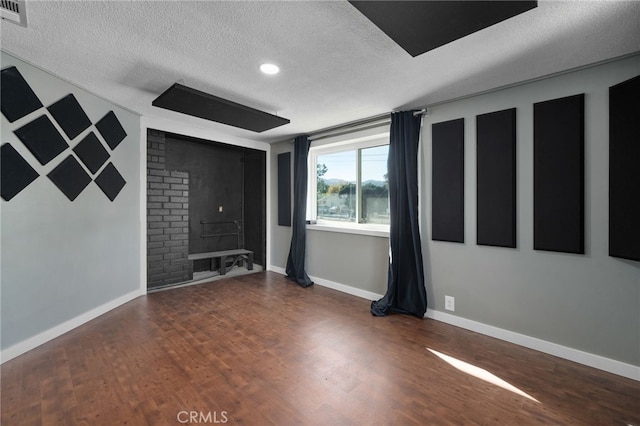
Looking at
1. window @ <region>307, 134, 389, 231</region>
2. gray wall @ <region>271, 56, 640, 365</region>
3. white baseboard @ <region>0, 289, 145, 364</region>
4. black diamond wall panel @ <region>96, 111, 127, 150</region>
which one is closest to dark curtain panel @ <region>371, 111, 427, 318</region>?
gray wall @ <region>271, 56, 640, 365</region>

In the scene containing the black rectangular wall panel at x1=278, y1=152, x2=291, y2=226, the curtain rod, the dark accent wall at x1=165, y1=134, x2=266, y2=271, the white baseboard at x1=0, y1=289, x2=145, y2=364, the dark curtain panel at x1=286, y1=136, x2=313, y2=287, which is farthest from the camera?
the dark accent wall at x1=165, y1=134, x2=266, y2=271

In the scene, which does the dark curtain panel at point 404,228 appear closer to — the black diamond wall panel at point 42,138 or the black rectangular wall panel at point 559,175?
the black rectangular wall panel at point 559,175

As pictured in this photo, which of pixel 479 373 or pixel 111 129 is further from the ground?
pixel 111 129

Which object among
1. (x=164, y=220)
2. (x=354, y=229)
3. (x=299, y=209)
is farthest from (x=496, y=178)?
(x=164, y=220)

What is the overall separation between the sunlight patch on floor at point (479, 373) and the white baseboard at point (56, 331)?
135 inches

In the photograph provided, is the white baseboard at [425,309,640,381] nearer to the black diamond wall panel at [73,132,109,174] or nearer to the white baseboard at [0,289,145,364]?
the white baseboard at [0,289,145,364]

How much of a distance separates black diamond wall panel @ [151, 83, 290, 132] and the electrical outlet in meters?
2.79

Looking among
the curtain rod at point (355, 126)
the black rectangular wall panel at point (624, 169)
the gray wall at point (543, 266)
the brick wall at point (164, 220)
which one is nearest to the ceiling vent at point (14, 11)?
the brick wall at point (164, 220)

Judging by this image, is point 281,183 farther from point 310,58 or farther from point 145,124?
point 310,58

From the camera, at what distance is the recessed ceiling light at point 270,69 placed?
91.3 inches

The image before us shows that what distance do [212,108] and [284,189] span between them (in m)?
2.23

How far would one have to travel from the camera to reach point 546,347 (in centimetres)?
245

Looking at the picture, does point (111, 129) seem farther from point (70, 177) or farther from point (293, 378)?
point (293, 378)

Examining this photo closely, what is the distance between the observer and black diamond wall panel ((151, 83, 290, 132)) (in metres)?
2.66
